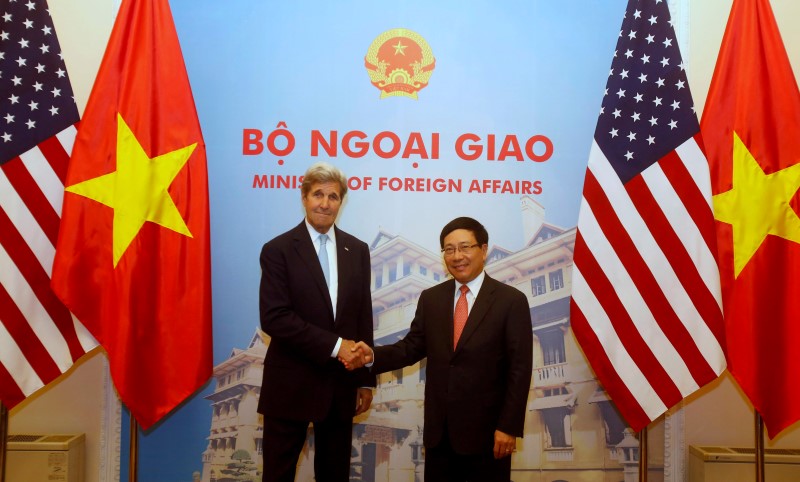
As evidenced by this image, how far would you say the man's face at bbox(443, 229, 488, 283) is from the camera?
9.48 feet

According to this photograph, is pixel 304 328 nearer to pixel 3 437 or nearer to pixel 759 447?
pixel 3 437

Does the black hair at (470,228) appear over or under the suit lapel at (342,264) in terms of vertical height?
over

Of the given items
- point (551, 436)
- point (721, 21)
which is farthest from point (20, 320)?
point (721, 21)

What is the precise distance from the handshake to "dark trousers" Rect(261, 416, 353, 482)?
0.91ft

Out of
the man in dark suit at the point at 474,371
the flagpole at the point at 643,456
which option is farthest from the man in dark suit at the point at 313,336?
the flagpole at the point at 643,456

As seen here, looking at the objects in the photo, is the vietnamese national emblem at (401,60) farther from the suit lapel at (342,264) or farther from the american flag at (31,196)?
the american flag at (31,196)


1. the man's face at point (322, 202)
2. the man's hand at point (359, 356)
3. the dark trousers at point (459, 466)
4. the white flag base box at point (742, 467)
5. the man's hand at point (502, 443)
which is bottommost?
the white flag base box at point (742, 467)

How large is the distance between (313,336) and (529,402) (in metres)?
1.53

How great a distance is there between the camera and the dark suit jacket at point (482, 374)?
2760 millimetres

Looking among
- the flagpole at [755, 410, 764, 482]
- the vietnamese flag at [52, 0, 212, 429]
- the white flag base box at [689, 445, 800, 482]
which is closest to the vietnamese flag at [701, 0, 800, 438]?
the flagpole at [755, 410, 764, 482]

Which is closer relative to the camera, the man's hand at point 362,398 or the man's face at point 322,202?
the man's face at point 322,202

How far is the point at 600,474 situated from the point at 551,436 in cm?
34

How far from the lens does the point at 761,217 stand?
3248mm

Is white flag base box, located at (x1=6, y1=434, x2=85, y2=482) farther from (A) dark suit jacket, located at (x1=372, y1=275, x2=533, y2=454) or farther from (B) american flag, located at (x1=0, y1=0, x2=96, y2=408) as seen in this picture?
(A) dark suit jacket, located at (x1=372, y1=275, x2=533, y2=454)
